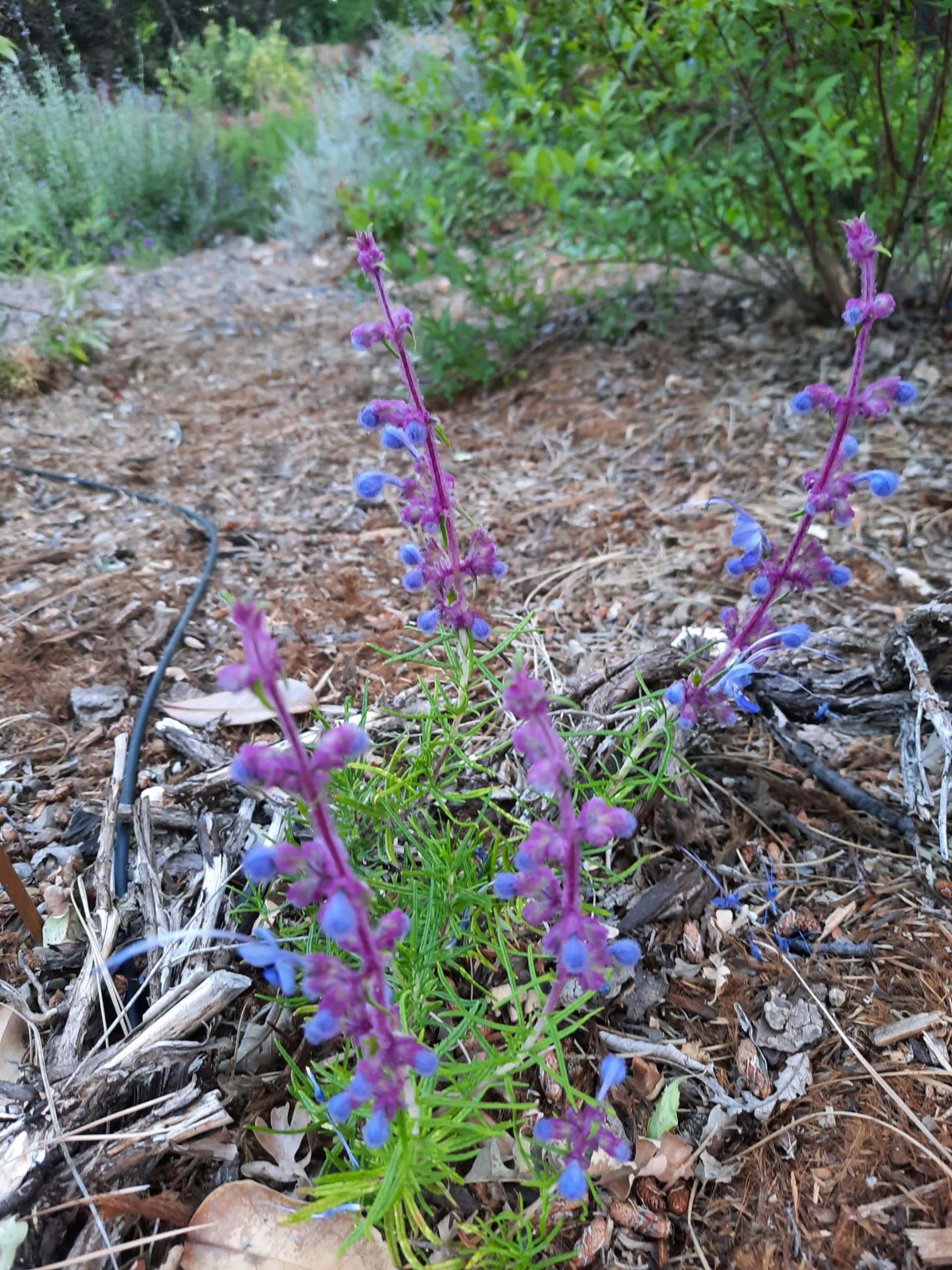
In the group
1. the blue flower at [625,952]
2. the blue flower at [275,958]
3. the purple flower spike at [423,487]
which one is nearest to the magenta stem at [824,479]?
the purple flower spike at [423,487]

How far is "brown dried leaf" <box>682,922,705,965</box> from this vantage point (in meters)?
1.96

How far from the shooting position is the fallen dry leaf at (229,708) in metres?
2.46

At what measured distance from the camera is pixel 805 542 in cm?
190

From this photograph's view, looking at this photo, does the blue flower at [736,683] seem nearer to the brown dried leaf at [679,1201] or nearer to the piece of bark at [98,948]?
the brown dried leaf at [679,1201]

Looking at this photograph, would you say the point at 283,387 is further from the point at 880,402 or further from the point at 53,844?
the point at 880,402

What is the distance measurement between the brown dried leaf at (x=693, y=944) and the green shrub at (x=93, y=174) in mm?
4086

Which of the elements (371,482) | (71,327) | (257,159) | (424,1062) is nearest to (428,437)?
(371,482)

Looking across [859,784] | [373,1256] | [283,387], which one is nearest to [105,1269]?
[373,1256]

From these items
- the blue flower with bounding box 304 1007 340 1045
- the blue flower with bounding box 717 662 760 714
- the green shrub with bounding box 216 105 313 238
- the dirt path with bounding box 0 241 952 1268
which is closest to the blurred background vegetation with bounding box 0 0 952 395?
the dirt path with bounding box 0 241 952 1268

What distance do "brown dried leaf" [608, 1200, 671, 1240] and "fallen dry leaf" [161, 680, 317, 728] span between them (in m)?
1.42

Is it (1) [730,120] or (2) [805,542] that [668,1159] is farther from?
(1) [730,120]

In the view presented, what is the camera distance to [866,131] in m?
3.92

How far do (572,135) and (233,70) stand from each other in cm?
A: 247

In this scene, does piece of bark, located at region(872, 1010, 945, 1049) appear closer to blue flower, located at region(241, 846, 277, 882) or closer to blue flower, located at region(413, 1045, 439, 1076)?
blue flower, located at region(413, 1045, 439, 1076)
